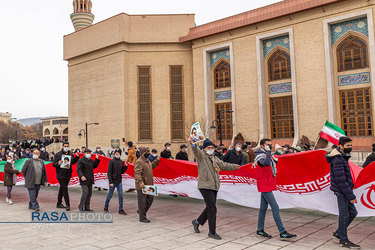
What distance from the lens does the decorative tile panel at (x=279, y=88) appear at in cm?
2794

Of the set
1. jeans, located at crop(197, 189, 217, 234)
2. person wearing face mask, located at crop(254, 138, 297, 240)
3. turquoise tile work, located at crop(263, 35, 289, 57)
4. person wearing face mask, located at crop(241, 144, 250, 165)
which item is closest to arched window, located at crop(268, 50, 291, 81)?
turquoise tile work, located at crop(263, 35, 289, 57)

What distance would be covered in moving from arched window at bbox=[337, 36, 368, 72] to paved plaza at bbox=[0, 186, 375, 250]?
67.4 feet

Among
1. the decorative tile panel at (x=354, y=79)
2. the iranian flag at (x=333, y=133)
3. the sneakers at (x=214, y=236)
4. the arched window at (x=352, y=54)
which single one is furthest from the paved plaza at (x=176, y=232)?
the arched window at (x=352, y=54)

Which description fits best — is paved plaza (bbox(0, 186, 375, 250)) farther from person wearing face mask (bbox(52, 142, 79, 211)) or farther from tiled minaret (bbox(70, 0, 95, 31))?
tiled minaret (bbox(70, 0, 95, 31))

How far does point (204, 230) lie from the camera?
6.68 metres

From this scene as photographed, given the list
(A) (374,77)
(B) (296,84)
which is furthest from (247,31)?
(A) (374,77)

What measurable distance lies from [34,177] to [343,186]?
8.01 meters

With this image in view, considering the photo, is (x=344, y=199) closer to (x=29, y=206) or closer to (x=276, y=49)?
(x=29, y=206)

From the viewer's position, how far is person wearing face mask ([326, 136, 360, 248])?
5391 millimetres

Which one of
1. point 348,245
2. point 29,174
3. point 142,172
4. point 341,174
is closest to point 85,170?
point 29,174

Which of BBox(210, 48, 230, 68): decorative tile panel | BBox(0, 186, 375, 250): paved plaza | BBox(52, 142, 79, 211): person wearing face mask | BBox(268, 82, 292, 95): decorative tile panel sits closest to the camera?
BBox(0, 186, 375, 250): paved plaza

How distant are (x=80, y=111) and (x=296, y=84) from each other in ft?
83.3

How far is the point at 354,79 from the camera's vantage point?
81.9ft

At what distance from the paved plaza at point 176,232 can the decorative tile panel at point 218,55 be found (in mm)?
24448
